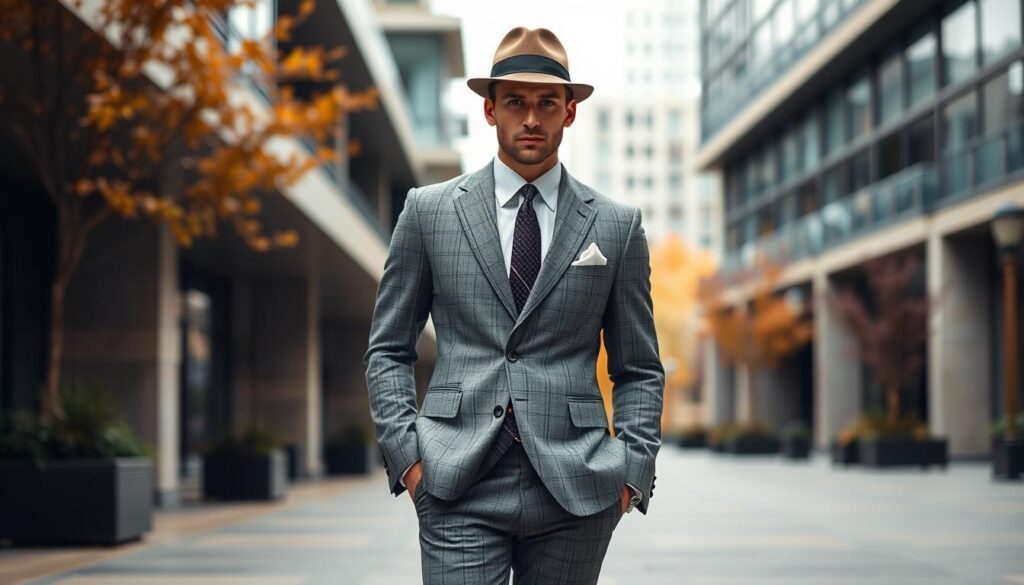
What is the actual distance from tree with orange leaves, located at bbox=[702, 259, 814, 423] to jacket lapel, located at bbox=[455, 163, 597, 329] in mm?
38571

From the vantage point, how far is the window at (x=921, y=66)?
3183cm

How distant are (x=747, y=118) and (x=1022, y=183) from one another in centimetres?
2042

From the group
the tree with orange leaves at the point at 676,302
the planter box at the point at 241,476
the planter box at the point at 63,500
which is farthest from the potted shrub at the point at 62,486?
the tree with orange leaves at the point at 676,302

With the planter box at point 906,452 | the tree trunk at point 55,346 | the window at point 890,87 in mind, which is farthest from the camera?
the window at point 890,87

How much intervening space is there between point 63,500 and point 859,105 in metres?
30.2

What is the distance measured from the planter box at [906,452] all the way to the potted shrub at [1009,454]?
15.6ft

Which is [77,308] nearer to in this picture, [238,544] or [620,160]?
[238,544]

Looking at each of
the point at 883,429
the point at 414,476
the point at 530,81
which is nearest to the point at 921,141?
the point at 883,429

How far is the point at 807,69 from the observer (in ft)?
127

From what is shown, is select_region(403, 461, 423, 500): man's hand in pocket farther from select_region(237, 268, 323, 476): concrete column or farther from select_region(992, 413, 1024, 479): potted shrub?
select_region(237, 268, 323, 476): concrete column

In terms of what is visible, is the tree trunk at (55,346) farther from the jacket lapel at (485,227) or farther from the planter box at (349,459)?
the planter box at (349,459)

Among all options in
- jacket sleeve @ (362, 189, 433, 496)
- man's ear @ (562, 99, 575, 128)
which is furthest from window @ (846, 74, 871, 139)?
jacket sleeve @ (362, 189, 433, 496)

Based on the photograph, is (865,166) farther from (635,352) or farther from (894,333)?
(635,352)

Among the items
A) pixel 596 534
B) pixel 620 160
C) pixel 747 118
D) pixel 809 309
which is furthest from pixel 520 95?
pixel 620 160
